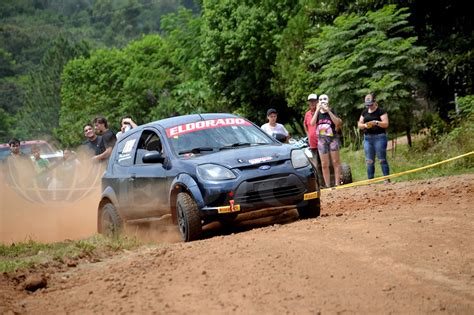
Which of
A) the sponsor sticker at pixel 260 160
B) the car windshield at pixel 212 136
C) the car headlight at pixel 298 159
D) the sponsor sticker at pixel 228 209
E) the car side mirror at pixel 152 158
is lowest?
the sponsor sticker at pixel 228 209

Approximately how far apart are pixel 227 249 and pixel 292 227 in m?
1.69

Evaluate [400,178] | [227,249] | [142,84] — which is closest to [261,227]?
[227,249]

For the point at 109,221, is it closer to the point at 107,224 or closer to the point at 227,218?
the point at 107,224

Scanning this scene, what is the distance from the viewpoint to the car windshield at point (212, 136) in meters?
11.6

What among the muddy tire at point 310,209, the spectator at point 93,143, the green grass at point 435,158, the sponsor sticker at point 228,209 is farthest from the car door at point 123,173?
the green grass at point 435,158

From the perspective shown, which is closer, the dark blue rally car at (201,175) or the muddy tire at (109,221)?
the dark blue rally car at (201,175)

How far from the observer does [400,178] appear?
17.2 m

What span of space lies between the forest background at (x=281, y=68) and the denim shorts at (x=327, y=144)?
535 centimetres

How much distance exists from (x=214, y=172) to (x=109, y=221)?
103 inches

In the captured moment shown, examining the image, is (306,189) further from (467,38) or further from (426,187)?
(467,38)

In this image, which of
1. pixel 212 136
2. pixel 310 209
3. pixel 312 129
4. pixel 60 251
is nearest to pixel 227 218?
pixel 310 209

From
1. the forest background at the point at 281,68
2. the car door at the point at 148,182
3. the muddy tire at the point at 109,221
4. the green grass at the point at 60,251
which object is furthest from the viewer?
the forest background at the point at 281,68

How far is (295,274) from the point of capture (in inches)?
299

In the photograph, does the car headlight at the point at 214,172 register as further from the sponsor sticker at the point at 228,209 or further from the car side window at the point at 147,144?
the car side window at the point at 147,144
